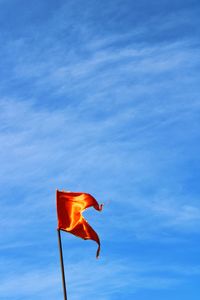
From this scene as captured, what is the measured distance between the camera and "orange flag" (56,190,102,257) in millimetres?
43219

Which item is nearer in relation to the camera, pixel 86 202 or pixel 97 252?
pixel 97 252

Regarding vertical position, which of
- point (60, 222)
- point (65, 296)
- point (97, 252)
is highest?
point (60, 222)

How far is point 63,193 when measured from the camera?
147 ft

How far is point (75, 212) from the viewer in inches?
1742

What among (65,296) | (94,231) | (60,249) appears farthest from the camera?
(94,231)

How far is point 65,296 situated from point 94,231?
Result: 6.51m

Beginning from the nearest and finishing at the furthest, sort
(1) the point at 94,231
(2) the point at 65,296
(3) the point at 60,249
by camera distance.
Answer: (2) the point at 65,296 < (3) the point at 60,249 < (1) the point at 94,231

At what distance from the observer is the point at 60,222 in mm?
43031

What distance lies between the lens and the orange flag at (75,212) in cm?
4322

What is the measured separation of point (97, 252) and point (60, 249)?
2.58 meters

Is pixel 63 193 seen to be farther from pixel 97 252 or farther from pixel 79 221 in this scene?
pixel 97 252

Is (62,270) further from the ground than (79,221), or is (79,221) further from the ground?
(79,221)

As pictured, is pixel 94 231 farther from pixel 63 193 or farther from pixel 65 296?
pixel 65 296

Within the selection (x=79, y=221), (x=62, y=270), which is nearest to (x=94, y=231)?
(x=79, y=221)
